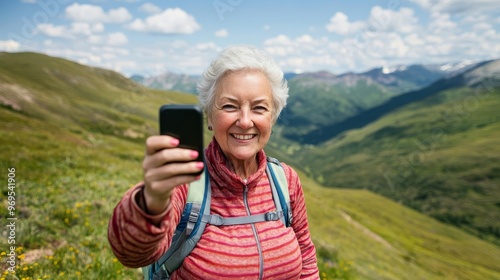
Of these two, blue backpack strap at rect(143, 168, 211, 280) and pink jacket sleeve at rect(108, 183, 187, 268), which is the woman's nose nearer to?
blue backpack strap at rect(143, 168, 211, 280)

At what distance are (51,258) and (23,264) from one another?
0.45m

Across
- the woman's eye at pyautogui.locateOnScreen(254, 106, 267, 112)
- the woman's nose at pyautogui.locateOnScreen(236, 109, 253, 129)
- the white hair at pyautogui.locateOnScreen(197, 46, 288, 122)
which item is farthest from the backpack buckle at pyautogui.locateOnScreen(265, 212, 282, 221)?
the white hair at pyautogui.locateOnScreen(197, 46, 288, 122)

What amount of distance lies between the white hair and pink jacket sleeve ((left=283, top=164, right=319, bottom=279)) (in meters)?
0.96

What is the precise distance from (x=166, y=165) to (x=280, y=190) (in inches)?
80.4

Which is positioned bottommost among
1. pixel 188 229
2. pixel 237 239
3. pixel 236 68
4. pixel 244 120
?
pixel 237 239

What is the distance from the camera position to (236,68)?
3322 mm

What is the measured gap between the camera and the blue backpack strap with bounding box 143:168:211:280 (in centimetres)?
309

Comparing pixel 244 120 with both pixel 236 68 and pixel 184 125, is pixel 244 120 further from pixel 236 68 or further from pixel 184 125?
pixel 184 125

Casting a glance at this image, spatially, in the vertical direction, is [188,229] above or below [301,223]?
above

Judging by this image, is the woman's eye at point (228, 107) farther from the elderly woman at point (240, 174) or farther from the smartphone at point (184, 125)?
the smartphone at point (184, 125)

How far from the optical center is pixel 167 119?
6.72ft

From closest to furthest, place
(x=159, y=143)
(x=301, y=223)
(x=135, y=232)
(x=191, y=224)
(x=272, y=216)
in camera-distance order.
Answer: (x=159, y=143), (x=135, y=232), (x=191, y=224), (x=272, y=216), (x=301, y=223)

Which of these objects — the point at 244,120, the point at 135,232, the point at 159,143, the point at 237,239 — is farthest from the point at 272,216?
the point at 159,143

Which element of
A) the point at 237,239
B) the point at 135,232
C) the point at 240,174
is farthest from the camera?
the point at 240,174
